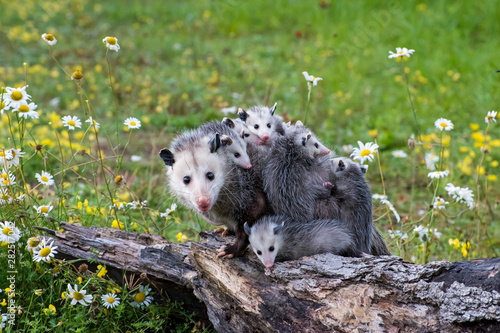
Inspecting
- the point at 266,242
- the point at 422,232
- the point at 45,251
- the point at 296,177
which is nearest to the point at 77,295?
the point at 45,251

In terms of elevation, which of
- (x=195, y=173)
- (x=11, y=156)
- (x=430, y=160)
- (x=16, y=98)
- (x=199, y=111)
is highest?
(x=199, y=111)

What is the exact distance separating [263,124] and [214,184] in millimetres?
568

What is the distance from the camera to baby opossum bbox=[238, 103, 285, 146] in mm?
2646

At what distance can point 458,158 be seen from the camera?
4.52 metres

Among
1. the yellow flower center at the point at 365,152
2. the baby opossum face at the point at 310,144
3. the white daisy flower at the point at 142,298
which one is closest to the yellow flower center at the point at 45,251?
the white daisy flower at the point at 142,298

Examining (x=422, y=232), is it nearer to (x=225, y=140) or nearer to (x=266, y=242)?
(x=266, y=242)

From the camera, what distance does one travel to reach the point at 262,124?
2725 millimetres

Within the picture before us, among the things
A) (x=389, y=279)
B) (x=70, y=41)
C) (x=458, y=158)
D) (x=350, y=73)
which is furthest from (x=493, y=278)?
(x=70, y=41)

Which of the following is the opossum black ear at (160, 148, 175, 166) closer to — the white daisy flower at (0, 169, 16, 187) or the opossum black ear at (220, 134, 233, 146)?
the opossum black ear at (220, 134, 233, 146)

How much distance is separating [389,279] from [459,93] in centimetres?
409

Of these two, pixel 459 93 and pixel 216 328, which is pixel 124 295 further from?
pixel 459 93

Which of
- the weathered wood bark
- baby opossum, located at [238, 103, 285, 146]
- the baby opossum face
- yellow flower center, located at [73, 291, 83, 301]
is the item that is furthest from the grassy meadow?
the baby opossum face

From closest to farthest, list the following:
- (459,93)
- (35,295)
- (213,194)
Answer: (213,194), (35,295), (459,93)

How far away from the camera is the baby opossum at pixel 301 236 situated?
2262 mm
